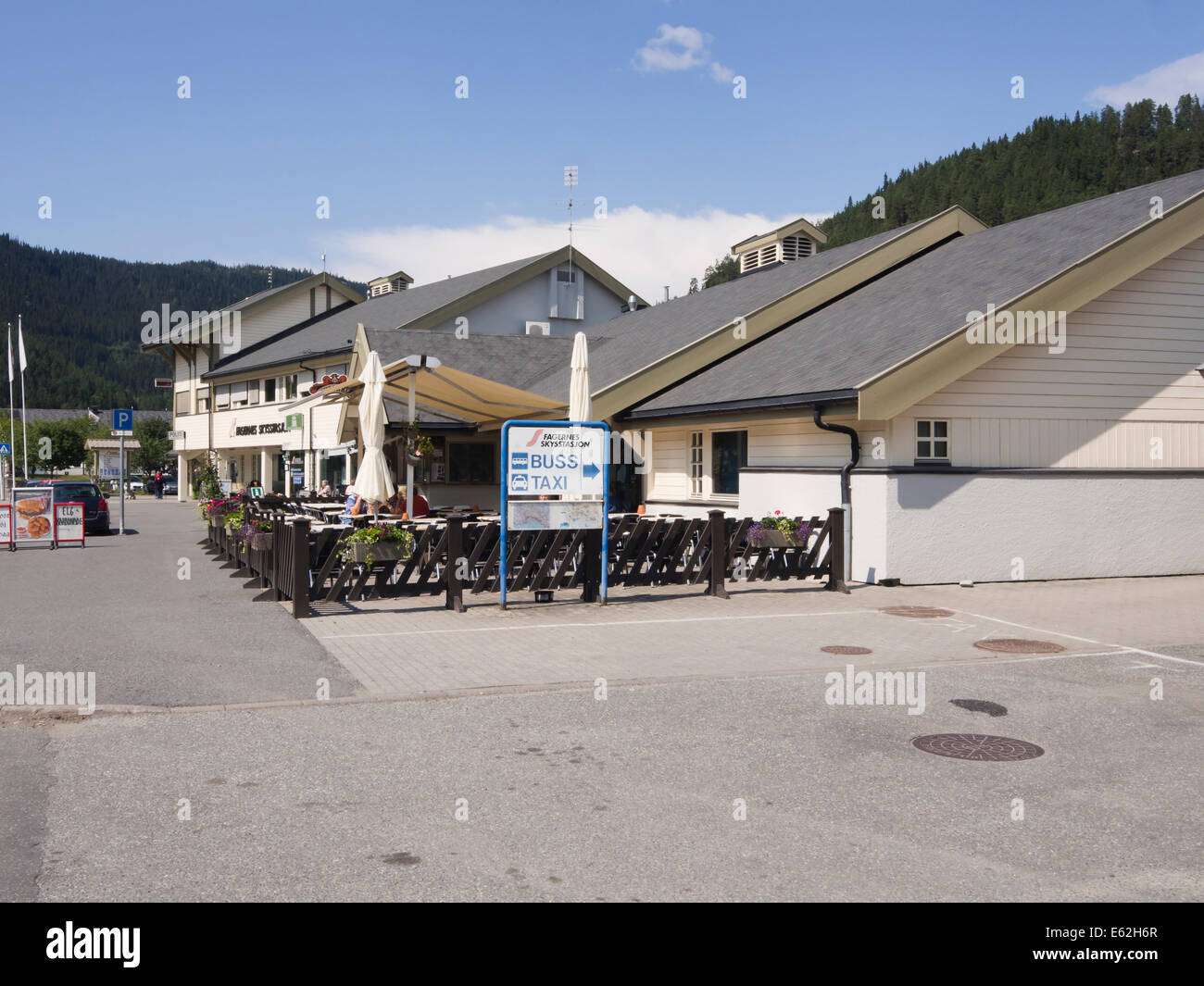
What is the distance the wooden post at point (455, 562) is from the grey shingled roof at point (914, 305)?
6.00 meters

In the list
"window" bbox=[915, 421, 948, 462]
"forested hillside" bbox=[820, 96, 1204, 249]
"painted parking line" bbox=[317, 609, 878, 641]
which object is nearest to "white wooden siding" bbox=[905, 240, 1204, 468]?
"window" bbox=[915, 421, 948, 462]

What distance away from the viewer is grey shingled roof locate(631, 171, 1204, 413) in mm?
16469

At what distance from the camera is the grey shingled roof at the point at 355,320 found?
137 feet

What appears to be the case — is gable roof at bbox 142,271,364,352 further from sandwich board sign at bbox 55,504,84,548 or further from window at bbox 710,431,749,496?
window at bbox 710,431,749,496

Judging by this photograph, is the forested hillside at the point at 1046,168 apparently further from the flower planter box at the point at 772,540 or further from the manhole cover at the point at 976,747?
the manhole cover at the point at 976,747

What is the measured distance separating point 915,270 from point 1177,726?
16625 millimetres

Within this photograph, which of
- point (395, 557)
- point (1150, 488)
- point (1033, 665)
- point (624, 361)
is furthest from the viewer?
point (624, 361)

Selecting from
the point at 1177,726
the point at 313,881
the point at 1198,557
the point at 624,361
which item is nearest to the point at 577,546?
the point at 1177,726

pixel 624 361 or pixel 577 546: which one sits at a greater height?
pixel 624 361

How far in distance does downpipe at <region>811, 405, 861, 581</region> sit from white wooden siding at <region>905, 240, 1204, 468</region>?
0.54 m

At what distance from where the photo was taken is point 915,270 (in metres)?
22.6

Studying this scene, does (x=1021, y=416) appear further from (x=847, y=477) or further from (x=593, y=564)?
(x=593, y=564)

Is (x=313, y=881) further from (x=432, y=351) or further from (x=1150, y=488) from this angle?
(x=432, y=351)
